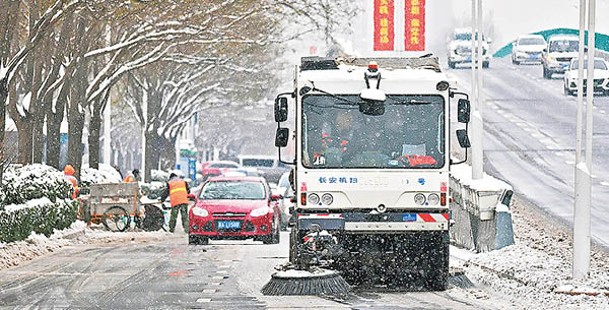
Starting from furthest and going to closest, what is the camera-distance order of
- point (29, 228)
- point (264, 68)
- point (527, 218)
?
point (264, 68) < point (527, 218) < point (29, 228)

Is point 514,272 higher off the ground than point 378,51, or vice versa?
point 378,51

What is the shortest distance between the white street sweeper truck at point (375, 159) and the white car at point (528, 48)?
58.2 m

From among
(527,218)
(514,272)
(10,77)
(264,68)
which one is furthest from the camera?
(264,68)

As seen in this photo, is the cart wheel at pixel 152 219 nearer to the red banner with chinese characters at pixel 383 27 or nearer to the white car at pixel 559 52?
the red banner with chinese characters at pixel 383 27

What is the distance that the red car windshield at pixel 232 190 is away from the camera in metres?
27.9

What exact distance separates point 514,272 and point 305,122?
11.6 feet

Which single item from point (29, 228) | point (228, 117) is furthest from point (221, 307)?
point (228, 117)

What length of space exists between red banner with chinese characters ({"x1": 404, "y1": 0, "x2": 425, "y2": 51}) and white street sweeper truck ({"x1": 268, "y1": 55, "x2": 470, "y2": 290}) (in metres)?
41.4

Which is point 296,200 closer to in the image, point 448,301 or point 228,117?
point 448,301

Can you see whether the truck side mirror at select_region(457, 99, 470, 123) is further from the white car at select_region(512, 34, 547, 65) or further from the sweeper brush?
the white car at select_region(512, 34, 547, 65)

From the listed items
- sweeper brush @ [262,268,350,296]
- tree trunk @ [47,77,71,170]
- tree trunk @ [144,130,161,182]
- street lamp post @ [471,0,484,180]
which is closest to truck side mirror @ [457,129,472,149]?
sweeper brush @ [262,268,350,296]

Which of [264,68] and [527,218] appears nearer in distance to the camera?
[527,218]

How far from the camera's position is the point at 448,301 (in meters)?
15.7

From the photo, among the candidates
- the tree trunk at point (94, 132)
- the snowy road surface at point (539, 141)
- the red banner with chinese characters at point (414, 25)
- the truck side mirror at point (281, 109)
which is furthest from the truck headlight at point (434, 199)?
the red banner with chinese characters at point (414, 25)
